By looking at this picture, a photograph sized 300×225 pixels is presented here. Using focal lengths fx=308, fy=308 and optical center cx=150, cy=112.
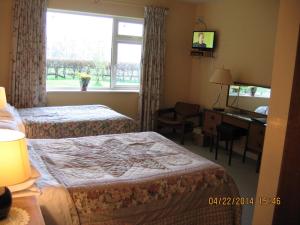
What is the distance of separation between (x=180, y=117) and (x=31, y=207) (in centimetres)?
431

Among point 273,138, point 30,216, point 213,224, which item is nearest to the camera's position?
point 30,216

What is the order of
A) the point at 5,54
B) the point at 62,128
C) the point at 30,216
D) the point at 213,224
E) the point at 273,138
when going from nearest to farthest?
the point at 30,216
the point at 273,138
the point at 213,224
the point at 62,128
the point at 5,54

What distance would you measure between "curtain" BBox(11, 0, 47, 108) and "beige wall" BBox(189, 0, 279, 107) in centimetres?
287

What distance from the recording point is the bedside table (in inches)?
54.6

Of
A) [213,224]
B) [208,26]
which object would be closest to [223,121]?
[208,26]

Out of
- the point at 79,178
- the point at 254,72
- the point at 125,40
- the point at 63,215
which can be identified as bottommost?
the point at 63,215

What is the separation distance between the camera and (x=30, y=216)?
1423 millimetres

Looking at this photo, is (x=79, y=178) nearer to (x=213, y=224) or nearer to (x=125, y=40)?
(x=213, y=224)

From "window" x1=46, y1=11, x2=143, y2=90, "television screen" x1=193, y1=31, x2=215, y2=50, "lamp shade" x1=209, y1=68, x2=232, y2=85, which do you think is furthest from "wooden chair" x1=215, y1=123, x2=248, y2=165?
"window" x1=46, y1=11, x2=143, y2=90

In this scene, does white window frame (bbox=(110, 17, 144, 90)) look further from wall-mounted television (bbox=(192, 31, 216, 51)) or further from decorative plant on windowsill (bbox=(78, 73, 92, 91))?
wall-mounted television (bbox=(192, 31, 216, 51))

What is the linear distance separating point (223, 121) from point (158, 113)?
1356mm

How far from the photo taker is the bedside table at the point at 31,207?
1.39 meters

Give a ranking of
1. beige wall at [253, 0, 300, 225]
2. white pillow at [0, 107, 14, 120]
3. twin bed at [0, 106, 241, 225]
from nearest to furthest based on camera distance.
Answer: beige wall at [253, 0, 300, 225] < twin bed at [0, 106, 241, 225] < white pillow at [0, 107, 14, 120]

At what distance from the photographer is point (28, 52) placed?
464 cm
